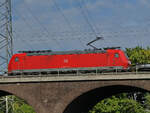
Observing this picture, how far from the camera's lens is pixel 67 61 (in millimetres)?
46406

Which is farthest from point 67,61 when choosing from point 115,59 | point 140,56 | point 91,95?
point 140,56

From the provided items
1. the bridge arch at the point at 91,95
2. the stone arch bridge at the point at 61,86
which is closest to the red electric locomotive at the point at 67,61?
the bridge arch at the point at 91,95

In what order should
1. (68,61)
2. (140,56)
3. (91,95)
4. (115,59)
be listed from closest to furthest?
(91,95)
(115,59)
(68,61)
(140,56)

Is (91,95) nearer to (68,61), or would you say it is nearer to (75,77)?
(75,77)

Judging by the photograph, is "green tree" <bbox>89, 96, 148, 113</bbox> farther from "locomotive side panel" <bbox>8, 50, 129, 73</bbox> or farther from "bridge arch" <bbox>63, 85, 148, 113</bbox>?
"locomotive side panel" <bbox>8, 50, 129, 73</bbox>

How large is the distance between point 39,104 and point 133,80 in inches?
453

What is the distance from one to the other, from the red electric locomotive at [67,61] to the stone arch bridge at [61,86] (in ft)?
16.6

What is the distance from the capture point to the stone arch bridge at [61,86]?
38150mm

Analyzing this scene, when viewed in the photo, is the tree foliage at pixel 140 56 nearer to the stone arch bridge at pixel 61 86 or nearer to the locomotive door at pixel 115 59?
the locomotive door at pixel 115 59

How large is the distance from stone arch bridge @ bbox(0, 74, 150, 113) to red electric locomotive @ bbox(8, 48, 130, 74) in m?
5.06

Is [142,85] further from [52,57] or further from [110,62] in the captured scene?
[52,57]

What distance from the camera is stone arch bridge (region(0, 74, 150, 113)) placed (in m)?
38.2

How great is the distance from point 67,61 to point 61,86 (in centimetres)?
711

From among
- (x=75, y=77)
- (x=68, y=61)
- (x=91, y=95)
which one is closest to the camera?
(x=75, y=77)
